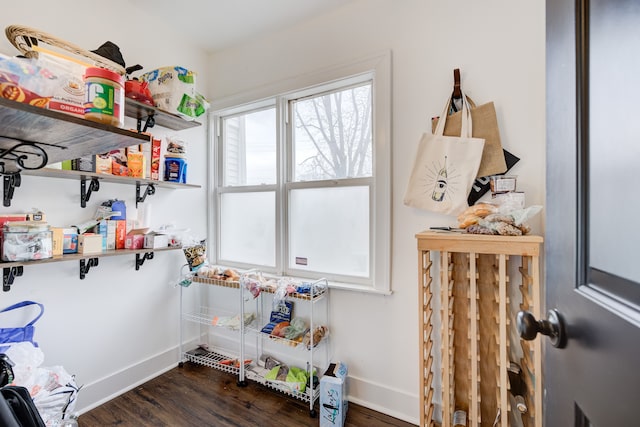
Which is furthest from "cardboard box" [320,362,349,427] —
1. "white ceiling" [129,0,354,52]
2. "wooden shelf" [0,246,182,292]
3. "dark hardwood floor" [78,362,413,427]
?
"white ceiling" [129,0,354,52]

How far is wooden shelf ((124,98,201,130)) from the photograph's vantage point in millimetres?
1767

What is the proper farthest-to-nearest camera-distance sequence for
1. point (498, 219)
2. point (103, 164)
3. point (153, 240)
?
point (153, 240) < point (103, 164) < point (498, 219)

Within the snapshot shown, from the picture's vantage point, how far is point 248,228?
2.43 metres

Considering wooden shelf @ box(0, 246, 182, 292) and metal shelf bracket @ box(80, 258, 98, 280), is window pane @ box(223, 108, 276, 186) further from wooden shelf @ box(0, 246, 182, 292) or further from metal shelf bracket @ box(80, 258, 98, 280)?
metal shelf bracket @ box(80, 258, 98, 280)

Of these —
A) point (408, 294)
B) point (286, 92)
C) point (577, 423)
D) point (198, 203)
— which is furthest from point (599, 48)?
point (198, 203)

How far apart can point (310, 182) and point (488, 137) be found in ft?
3.75

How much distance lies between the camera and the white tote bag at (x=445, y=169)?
57.3 inches

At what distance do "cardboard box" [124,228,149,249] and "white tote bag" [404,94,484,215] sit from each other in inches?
67.6

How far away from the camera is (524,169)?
1.41 metres

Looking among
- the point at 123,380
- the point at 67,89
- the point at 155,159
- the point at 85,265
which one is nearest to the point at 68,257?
the point at 85,265

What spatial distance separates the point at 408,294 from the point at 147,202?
1.90m

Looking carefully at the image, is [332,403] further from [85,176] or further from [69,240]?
[85,176]

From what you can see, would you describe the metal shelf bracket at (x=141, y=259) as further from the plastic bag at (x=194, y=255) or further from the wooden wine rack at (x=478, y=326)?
the wooden wine rack at (x=478, y=326)

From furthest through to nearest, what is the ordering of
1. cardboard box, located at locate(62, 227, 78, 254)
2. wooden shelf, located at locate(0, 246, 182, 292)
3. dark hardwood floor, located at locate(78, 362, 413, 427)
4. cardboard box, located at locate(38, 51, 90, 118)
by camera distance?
1. dark hardwood floor, located at locate(78, 362, 413, 427)
2. cardboard box, located at locate(62, 227, 78, 254)
3. wooden shelf, located at locate(0, 246, 182, 292)
4. cardboard box, located at locate(38, 51, 90, 118)
